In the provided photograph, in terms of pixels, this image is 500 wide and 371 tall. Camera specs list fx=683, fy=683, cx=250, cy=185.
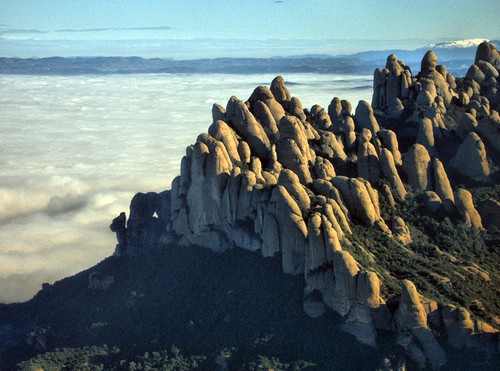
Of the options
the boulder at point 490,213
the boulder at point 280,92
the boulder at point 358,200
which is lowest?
the boulder at point 490,213

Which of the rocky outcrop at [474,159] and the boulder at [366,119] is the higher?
the boulder at [366,119]

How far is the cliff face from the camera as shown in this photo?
43.4m

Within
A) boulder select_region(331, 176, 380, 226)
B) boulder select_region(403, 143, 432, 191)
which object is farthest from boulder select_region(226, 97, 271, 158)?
boulder select_region(403, 143, 432, 191)

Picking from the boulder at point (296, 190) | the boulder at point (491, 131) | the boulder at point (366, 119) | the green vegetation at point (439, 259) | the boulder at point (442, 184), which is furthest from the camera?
the boulder at point (366, 119)

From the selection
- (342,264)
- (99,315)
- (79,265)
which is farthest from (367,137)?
(79,265)

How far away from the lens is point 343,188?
170ft

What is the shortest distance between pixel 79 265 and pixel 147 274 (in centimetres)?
2665

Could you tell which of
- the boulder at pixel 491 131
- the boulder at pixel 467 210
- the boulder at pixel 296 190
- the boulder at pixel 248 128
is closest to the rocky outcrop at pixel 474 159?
the boulder at pixel 491 131

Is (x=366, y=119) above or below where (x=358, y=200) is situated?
above

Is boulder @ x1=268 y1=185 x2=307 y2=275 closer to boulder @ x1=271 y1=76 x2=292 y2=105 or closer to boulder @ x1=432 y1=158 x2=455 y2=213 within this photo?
boulder @ x1=432 y1=158 x2=455 y2=213

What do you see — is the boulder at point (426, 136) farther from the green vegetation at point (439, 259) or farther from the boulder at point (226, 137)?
the boulder at point (226, 137)

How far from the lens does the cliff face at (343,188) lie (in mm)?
43406

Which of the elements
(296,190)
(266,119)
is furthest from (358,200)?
(266,119)

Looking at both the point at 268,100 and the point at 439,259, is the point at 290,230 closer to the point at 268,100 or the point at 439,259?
the point at 439,259
